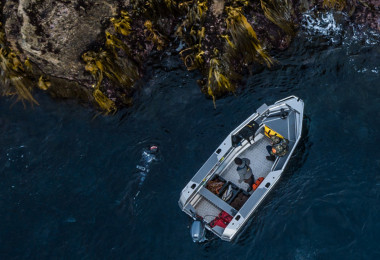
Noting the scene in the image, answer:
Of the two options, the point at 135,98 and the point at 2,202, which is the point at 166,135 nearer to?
the point at 135,98

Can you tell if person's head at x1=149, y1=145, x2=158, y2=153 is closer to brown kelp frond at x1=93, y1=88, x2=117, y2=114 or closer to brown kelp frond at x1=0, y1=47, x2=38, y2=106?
brown kelp frond at x1=93, y1=88, x2=117, y2=114

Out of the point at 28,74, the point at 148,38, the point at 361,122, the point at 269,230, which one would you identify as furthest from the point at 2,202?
the point at 361,122

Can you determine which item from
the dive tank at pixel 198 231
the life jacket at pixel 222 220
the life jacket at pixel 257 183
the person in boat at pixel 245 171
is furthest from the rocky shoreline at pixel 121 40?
the dive tank at pixel 198 231

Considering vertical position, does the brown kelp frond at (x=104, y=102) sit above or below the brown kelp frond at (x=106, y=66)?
below

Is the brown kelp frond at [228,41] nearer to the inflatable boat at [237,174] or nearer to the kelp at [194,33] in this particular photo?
the kelp at [194,33]

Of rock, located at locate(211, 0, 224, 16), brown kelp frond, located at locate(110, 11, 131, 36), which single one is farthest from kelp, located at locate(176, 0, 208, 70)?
brown kelp frond, located at locate(110, 11, 131, 36)
